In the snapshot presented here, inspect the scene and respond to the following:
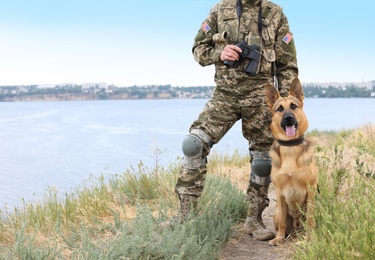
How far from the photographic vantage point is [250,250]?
549cm

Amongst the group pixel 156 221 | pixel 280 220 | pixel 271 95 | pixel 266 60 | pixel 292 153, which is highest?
pixel 266 60

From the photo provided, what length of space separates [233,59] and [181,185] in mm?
1427

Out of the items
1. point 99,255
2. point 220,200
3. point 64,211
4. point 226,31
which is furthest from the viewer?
point 64,211

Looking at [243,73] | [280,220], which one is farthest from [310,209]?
[243,73]

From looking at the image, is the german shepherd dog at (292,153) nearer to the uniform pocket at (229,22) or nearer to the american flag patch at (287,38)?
the american flag patch at (287,38)

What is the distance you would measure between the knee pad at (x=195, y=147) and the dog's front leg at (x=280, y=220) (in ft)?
2.93

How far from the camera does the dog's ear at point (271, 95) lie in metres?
5.03

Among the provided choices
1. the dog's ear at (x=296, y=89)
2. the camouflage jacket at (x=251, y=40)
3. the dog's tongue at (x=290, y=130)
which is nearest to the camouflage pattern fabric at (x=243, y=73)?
the camouflage jacket at (x=251, y=40)

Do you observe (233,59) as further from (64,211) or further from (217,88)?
(64,211)

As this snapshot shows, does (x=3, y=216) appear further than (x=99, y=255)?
Yes

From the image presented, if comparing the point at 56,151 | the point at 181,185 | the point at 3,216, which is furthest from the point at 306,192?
the point at 56,151

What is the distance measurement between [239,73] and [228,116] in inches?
18.0

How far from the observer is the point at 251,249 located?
18.1 feet

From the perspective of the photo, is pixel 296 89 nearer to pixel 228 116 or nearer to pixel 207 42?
pixel 228 116
